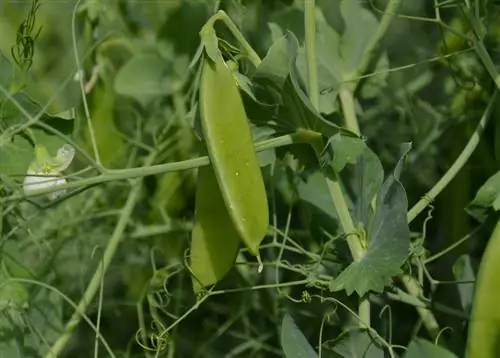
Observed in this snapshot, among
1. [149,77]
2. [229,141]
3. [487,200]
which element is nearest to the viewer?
[229,141]

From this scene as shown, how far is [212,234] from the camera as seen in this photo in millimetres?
598

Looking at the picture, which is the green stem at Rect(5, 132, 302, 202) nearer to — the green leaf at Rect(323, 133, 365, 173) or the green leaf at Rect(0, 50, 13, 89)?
Result: the green leaf at Rect(323, 133, 365, 173)

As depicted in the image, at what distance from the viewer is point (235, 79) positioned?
576 millimetres

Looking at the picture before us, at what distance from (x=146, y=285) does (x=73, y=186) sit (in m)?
0.22

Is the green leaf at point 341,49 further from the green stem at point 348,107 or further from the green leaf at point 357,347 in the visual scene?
the green leaf at point 357,347

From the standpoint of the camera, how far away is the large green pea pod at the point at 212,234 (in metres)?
0.59

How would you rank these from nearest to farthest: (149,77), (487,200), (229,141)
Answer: (229,141) < (487,200) < (149,77)

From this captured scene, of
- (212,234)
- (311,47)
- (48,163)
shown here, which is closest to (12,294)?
(48,163)

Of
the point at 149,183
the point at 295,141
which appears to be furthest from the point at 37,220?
the point at 295,141

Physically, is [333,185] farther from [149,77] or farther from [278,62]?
[149,77]

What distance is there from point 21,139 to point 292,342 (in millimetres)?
287

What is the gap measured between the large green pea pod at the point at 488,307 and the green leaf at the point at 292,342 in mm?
103

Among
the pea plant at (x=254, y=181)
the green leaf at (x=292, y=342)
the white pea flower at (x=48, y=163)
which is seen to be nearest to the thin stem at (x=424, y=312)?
the pea plant at (x=254, y=181)

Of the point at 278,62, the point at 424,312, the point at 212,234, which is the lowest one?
the point at 424,312
